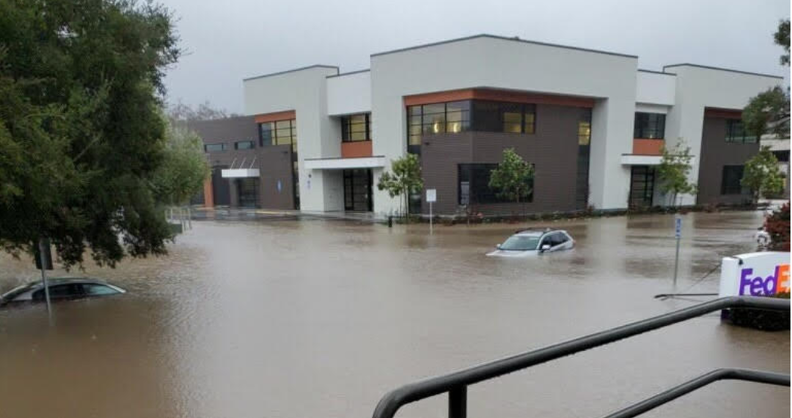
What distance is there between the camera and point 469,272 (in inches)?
614

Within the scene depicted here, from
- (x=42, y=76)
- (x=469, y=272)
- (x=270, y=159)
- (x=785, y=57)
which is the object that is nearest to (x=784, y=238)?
(x=785, y=57)

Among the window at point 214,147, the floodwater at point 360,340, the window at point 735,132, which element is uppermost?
the window at point 735,132

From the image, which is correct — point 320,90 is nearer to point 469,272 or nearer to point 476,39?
point 476,39

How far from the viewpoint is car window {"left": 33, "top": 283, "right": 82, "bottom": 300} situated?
12297 mm

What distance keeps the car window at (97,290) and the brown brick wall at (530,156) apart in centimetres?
2104

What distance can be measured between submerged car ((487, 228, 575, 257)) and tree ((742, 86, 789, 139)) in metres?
8.13

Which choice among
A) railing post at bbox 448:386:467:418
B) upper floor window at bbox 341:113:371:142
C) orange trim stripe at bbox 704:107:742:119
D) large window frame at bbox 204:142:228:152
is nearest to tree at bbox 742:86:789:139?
railing post at bbox 448:386:467:418

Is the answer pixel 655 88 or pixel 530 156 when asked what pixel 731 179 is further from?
pixel 530 156

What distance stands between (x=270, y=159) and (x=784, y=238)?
1383 inches

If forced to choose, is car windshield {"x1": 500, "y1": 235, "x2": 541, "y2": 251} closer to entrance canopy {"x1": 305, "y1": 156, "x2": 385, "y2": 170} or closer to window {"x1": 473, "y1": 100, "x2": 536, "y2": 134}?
window {"x1": 473, "y1": 100, "x2": 536, "y2": 134}

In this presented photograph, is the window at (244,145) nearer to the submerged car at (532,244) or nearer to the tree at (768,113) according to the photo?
the submerged car at (532,244)

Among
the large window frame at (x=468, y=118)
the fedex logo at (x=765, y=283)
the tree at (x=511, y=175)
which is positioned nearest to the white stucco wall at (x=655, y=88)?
the large window frame at (x=468, y=118)

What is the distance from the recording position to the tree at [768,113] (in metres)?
18.2

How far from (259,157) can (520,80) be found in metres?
22.9
